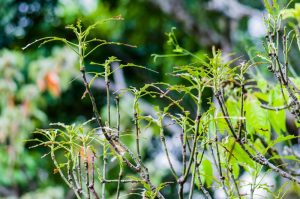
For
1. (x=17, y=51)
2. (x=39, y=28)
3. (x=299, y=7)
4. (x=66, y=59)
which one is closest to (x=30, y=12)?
(x=39, y=28)

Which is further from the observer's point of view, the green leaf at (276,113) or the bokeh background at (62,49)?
the bokeh background at (62,49)

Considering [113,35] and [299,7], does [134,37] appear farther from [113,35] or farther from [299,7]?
[299,7]

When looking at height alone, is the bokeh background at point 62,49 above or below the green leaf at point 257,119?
above

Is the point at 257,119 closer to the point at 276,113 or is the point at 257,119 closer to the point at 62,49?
the point at 276,113

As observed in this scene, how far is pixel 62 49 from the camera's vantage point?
13.9ft

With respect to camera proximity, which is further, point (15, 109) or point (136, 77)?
point (136, 77)

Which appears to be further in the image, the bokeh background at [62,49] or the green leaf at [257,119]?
the bokeh background at [62,49]

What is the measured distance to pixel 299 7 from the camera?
0.91m

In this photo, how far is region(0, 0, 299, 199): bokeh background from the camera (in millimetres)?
3801

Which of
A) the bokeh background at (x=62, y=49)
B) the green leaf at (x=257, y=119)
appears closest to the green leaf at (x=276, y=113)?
the green leaf at (x=257, y=119)

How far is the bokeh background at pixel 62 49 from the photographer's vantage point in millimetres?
3801

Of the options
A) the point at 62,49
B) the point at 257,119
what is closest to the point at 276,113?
the point at 257,119

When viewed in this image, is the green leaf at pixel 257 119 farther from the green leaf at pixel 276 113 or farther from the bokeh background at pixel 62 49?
the bokeh background at pixel 62 49

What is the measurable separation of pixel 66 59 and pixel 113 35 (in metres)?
1.18
